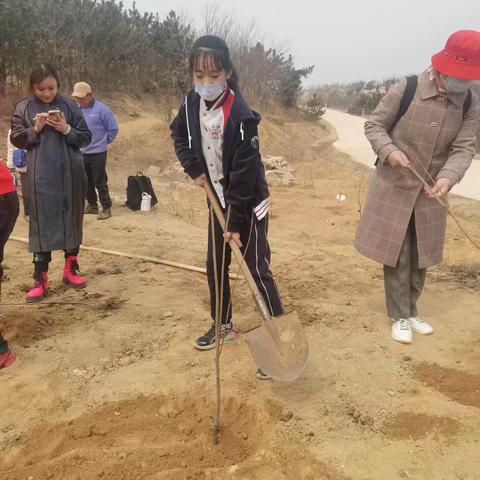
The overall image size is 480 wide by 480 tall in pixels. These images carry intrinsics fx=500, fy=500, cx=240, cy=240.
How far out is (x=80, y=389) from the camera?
257cm

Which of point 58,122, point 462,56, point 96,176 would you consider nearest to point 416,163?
point 462,56

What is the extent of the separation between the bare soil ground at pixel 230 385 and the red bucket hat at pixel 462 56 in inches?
62.1

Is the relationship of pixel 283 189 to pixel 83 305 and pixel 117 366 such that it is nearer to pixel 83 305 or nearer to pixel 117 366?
pixel 83 305

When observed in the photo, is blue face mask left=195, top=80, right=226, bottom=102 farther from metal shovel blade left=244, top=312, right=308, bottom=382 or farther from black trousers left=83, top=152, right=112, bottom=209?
black trousers left=83, top=152, right=112, bottom=209

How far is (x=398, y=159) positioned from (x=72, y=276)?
2.51 metres

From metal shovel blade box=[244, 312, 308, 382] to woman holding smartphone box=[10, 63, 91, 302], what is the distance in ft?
5.99

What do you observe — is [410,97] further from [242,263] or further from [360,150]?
[360,150]

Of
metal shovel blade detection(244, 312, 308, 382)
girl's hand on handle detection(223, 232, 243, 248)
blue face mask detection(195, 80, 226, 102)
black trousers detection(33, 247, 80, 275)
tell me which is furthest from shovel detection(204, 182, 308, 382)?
black trousers detection(33, 247, 80, 275)

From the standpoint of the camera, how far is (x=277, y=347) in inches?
89.5

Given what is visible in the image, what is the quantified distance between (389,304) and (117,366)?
172 cm

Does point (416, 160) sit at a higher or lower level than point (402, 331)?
higher

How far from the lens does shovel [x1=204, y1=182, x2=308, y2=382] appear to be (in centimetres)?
226

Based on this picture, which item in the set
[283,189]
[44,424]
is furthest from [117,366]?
[283,189]

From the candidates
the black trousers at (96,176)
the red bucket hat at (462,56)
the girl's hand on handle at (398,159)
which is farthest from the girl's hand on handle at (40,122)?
the black trousers at (96,176)
